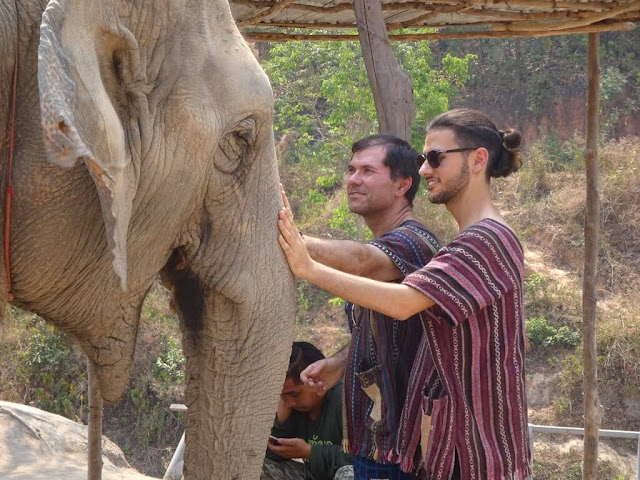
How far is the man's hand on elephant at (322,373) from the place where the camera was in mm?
3156

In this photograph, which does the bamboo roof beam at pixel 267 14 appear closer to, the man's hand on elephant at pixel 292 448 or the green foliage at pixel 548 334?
the man's hand on elephant at pixel 292 448

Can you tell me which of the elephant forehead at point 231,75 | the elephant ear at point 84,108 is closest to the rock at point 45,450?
the elephant forehead at point 231,75

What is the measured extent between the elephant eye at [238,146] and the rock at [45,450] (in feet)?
10.8

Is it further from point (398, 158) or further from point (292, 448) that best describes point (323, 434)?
point (398, 158)

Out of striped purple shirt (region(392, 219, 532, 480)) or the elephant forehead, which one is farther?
striped purple shirt (region(392, 219, 532, 480))

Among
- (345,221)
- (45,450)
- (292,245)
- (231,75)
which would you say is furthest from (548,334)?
(231,75)

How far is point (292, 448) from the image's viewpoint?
3449 millimetres

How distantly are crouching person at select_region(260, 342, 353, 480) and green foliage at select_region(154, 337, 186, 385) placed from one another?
8.98 meters

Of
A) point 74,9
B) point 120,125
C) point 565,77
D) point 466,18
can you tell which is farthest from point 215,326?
point 565,77

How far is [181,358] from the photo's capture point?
41.9ft

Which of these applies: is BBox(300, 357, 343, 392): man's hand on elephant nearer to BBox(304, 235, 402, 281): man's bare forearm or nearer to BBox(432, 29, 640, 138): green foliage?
BBox(304, 235, 402, 281): man's bare forearm

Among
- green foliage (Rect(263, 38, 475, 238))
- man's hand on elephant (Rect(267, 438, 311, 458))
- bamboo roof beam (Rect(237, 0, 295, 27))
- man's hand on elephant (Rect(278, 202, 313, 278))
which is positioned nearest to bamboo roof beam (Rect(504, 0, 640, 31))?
bamboo roof beam (Rect(237, 0, 295, 27))

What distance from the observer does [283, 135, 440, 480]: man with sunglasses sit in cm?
284

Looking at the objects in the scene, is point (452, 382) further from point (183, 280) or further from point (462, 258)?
point (183, 280)
